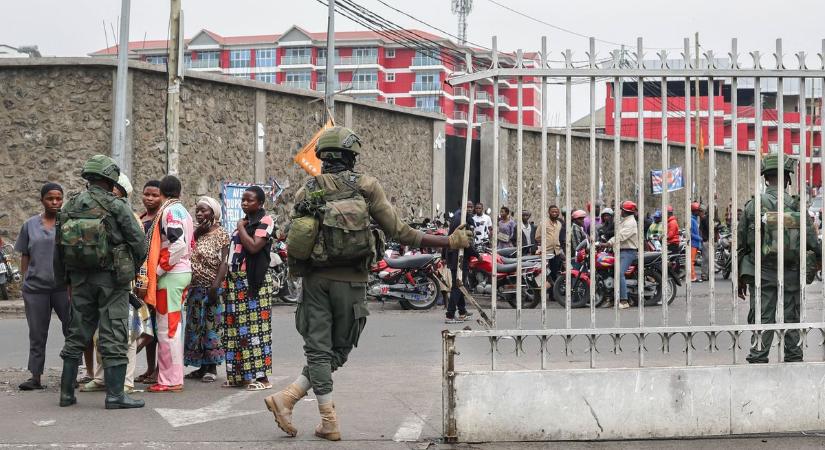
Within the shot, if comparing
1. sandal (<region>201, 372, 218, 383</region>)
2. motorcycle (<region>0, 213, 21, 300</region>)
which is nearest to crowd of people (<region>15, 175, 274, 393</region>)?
sandal (<region>201, 372, 218, 383</region>)

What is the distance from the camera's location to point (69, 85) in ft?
56.7

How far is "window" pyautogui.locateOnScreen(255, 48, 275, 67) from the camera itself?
10162cm

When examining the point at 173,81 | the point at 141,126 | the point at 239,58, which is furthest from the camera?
→ the point at 239,58

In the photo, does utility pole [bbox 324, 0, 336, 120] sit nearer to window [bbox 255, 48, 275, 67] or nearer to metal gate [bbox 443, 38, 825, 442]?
metal gate [bbox 443, 38, 825, 442]

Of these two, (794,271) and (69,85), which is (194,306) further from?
(69,85)

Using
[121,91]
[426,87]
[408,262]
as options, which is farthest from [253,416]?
[426,87]

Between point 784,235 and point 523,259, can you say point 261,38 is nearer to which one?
point 523,259

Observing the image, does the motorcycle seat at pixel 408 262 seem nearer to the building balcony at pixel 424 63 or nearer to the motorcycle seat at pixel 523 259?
the motorcycle seat at pixel 523 259

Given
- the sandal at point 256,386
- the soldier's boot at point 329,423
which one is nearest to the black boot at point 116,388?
the sandal at point 256,386

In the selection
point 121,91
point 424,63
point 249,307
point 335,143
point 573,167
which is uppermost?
point 424,63

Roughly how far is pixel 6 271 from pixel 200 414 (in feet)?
34.1

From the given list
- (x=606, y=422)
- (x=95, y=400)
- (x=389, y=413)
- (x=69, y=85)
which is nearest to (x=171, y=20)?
(x=69, y=85)

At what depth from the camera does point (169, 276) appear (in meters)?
7.88

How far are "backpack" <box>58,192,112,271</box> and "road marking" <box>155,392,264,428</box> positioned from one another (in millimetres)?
1093
